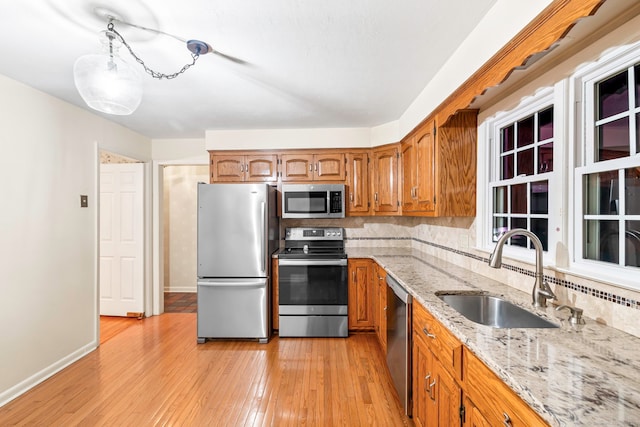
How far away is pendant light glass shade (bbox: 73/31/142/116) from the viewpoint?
1365mm

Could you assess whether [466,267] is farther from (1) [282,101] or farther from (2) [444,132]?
(1) [282,101]

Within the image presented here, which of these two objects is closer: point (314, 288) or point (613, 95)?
point (613, 95)

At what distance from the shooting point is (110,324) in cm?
354

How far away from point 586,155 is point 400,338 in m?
1.42

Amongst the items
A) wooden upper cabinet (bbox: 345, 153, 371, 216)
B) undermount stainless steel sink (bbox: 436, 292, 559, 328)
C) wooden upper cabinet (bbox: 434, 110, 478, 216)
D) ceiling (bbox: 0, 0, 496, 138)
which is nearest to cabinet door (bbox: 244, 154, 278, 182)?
ceiling (bbox: 0, 0, 496, 138)

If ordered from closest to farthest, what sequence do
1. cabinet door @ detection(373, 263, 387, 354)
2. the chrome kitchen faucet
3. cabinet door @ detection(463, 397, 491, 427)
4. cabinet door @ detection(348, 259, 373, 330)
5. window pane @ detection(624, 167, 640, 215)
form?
cabinet door @ detection(463, 397, 491, 427)
window pane @ detection(624, 167, 640, 215)
the chrome kitchen faucet
cabinet door @ detection(373, 263, 387, 354)
cabinet door @ detection(348, 259, 373, 330)

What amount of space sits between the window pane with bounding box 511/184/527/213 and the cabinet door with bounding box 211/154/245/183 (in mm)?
2740

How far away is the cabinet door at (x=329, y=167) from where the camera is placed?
3.48m

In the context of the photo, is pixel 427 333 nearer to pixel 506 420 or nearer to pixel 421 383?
pixel 421 383

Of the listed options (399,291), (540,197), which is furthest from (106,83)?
(540,197)

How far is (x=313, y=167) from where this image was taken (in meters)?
3.49

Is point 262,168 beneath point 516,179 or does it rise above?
above

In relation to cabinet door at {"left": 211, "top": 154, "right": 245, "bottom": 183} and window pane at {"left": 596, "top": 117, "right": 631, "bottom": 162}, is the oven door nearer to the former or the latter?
cabinet door at {"left": 211, "top": 154, "right": 245, "bottom": 183}

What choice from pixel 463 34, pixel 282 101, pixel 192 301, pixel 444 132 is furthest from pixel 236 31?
pixel 192 301
